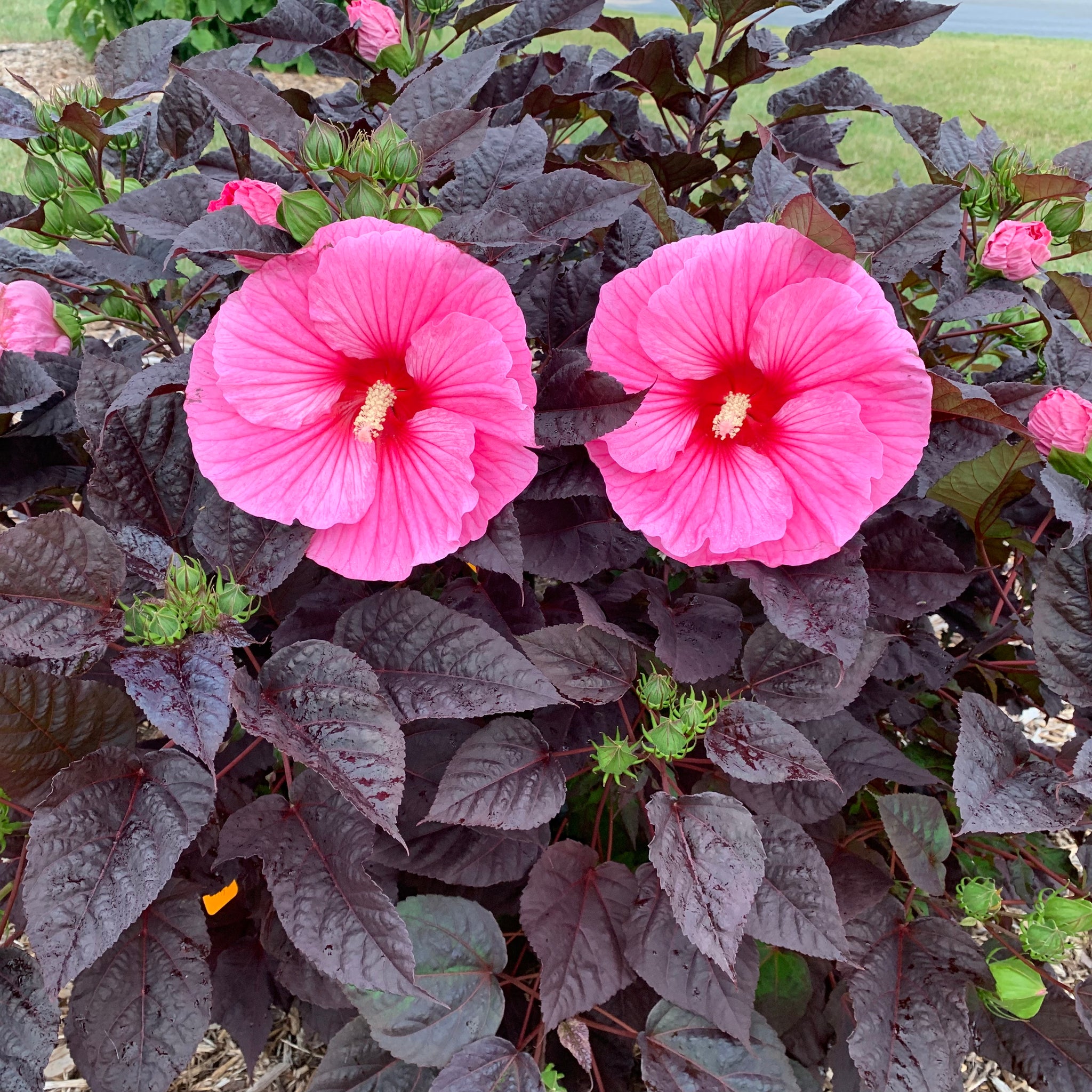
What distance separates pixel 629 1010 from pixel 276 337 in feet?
2.99

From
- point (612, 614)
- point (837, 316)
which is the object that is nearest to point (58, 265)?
point (612, 614)

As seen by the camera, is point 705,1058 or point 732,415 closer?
point 732,415

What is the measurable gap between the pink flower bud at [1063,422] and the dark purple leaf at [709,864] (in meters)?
0.48

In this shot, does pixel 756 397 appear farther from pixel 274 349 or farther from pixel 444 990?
pixel 444 990

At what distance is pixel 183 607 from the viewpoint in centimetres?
82

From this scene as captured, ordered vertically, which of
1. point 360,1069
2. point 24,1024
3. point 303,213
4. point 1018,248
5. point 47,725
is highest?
point 303,213

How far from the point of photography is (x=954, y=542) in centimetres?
120

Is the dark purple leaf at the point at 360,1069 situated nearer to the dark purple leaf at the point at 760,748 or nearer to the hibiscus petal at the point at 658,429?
the dark purple leaf at the point at 760,748

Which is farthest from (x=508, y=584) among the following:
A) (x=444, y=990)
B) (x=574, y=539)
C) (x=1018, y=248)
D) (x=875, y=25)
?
(x=875, y=25)

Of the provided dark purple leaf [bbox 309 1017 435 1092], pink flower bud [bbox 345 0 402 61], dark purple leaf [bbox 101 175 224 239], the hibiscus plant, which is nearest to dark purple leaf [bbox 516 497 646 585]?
the hibiscus plant

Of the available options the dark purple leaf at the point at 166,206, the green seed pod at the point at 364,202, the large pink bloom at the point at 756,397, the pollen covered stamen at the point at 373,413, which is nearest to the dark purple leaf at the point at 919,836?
the large pink bloom at the point at 756,397

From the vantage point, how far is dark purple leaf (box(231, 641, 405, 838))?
2.41 feet

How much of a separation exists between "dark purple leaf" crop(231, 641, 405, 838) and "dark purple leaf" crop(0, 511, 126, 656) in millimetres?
132

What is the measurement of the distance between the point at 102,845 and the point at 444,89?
2.69 ft
